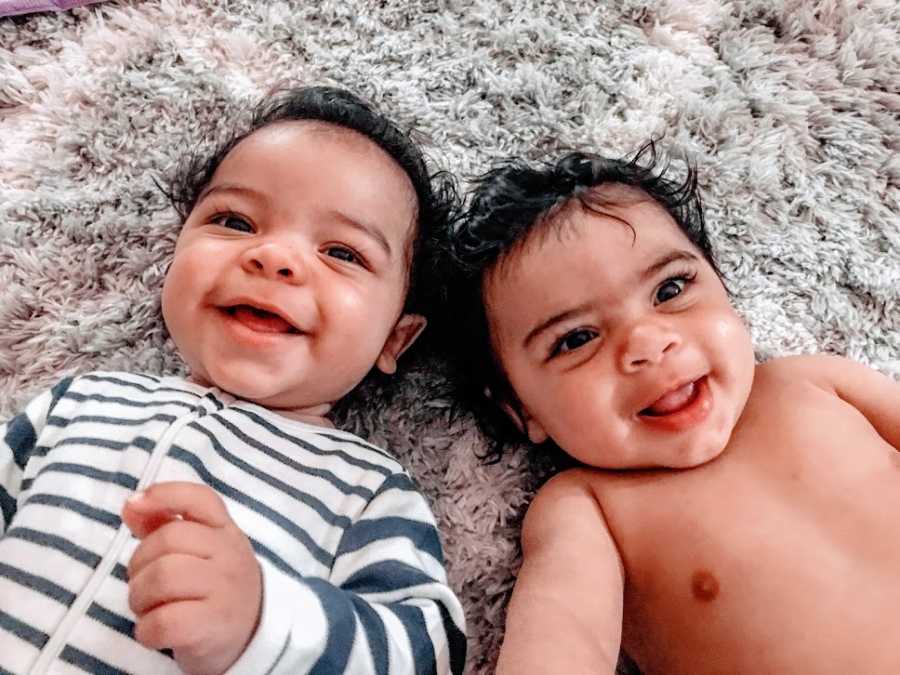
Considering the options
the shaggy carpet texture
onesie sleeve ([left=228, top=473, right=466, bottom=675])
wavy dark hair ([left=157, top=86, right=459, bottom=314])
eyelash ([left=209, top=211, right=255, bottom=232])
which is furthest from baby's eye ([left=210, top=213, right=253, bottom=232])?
onesie sleeve ([left=228, top=473, right=466, bottom=675])

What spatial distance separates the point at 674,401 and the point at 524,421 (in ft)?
0.63

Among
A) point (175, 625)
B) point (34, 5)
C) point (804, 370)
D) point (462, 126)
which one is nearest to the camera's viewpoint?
point (175, 625)

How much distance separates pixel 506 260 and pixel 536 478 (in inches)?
10.8

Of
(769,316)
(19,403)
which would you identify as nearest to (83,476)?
(19,403)

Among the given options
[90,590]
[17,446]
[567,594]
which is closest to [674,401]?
[567,594]

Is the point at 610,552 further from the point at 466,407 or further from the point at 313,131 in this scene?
the point at 313,131

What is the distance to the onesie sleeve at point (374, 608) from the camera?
0.71 meters

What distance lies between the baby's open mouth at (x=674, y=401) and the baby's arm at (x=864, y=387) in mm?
184

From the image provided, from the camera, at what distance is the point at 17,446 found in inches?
37.4

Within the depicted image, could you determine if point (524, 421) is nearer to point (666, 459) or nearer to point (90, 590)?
point (666, 459)

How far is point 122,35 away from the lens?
4.25 feet

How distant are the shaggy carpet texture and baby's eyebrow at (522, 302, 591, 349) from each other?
178mm

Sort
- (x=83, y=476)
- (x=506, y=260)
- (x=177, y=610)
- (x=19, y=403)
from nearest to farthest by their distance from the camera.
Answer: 1. (x=177, y=610)
2. (x=83, y=476)
3. (x=506, y=260)
4. (x=19, y=403)

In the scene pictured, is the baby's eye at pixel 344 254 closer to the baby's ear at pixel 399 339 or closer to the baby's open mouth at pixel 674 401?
the baby's ear at pixel 399 339
